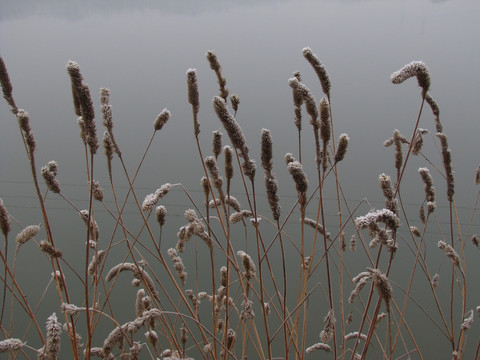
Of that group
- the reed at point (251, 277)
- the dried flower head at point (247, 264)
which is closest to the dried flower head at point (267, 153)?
the reed at point (251, 277)

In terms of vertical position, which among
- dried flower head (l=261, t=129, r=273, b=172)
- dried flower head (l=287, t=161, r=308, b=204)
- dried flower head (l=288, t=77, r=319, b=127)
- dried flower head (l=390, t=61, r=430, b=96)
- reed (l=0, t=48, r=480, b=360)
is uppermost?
dried flower head (l=390, t=61, r=430, b=96)

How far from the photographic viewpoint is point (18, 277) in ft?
7.38

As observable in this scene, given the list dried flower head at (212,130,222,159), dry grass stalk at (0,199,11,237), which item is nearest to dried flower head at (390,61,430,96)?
dried flower head at (212,130,222,159)

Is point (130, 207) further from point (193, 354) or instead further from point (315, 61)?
point (315, 61)

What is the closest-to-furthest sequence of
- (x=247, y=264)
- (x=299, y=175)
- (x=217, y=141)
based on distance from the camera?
1. (x=299, y=175)
2. (x=217, y=141)
3. (x=247, y=264)

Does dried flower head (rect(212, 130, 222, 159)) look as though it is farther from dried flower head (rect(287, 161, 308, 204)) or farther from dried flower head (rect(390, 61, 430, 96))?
dried flower head (rect(390, 61, 430, 96))

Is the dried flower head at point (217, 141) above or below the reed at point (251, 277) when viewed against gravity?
above

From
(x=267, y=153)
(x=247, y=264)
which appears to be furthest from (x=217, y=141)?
(x=247, y=264)

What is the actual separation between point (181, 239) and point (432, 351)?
5.20ft

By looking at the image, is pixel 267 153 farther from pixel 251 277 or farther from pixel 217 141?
pixel 251 277

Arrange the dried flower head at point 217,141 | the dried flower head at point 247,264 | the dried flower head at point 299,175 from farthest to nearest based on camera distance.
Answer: the dried flower head at point 247,264 < the dried flower head at point 217,141 < the dried flower head at point 299,175

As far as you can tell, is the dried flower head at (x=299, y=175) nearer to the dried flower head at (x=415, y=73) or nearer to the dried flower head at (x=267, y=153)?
the dried flower head at (x=267, y=153)

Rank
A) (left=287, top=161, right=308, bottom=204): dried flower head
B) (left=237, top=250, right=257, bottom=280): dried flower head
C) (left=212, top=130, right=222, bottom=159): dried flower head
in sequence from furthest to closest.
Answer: (left=237, top=250, right=257, bottom=280): dried flower head < (left=212, top=130, right=222, bottom=159): dried flower head < (left=287, top=161, right=308, bottom=204): dried flower head

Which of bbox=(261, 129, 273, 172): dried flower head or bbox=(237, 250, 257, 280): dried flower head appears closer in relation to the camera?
bbox=(261, 129, 273, 172): dried flower head
